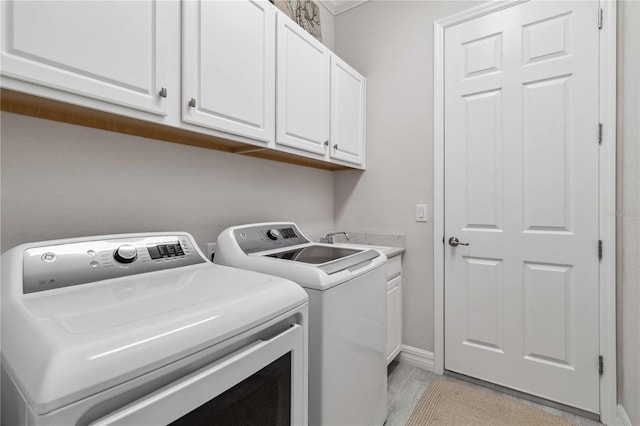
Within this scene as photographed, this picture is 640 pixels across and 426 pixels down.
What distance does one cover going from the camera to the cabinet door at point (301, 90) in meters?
1.59

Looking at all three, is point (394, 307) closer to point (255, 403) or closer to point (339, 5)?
point (255, 403)

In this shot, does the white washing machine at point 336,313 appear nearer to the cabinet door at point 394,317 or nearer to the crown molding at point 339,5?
the cabinet door at point 394,317

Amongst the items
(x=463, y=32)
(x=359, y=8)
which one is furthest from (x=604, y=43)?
(x=359, y=8)

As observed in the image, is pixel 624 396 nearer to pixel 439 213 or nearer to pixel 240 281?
pixel 439 213

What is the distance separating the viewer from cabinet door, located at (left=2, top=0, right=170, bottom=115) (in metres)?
0.79

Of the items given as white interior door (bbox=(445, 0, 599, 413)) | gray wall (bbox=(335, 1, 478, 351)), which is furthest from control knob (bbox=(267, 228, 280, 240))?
white interior door (bbox=(445, 0, 599, 413))

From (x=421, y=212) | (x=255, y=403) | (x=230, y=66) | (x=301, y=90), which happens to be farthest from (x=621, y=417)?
(x=230, y=66)

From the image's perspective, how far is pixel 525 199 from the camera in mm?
1838

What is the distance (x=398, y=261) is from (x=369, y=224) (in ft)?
1.30

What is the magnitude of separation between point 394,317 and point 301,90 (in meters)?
1.63

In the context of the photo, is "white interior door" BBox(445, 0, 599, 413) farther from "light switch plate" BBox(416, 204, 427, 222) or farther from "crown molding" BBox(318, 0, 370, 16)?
"crown molding" BBox(318, 0, 370, 16)

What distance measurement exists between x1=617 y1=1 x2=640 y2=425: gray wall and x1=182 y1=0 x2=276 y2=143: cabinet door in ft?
5.82

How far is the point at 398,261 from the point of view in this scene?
7.14 ft

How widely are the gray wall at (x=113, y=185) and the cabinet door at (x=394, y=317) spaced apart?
992 millimetres
